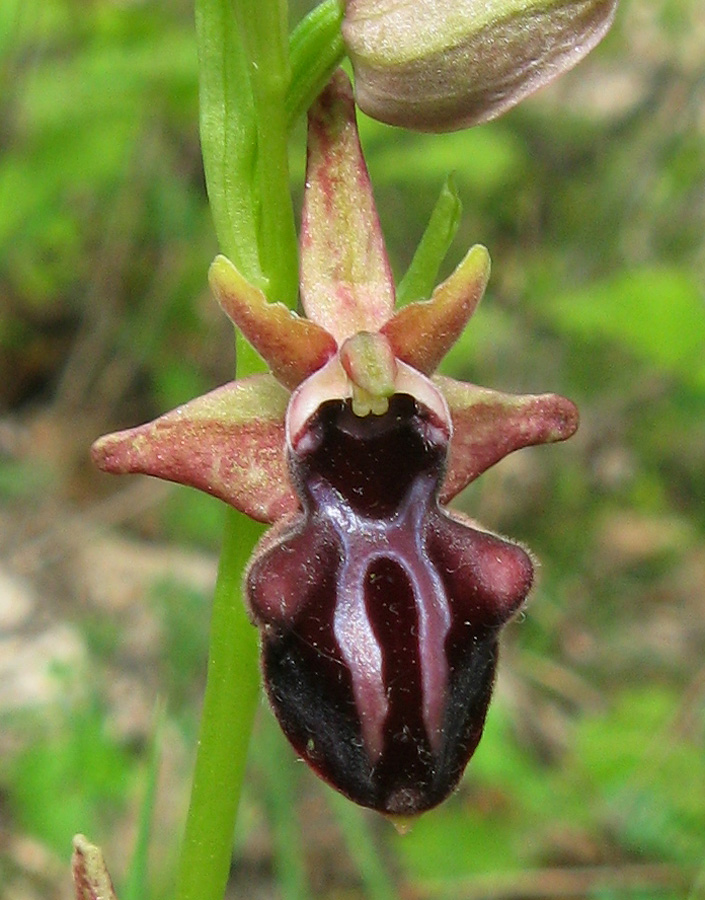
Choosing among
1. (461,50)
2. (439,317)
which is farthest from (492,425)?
(461,50)

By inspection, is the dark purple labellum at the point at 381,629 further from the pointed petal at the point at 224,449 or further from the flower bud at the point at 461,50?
the flower bud at the point at 461,50

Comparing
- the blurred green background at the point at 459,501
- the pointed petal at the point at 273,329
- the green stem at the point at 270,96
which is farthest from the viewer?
the blurred green background at the point at 459,501

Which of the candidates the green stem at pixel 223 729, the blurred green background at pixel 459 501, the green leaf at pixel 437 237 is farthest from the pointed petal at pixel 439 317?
the blurred green background at pixel 459 501

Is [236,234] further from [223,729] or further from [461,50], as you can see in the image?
[223,729]

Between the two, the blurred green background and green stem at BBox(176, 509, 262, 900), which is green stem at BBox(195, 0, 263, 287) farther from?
the blurred green background

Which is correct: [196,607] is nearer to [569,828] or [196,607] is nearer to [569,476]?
[569,828]

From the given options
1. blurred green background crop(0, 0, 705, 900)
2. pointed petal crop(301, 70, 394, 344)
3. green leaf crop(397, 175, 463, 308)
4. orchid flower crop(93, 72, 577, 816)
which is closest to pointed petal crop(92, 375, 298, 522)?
orchid flower crop(93, 72, 577, 816)
